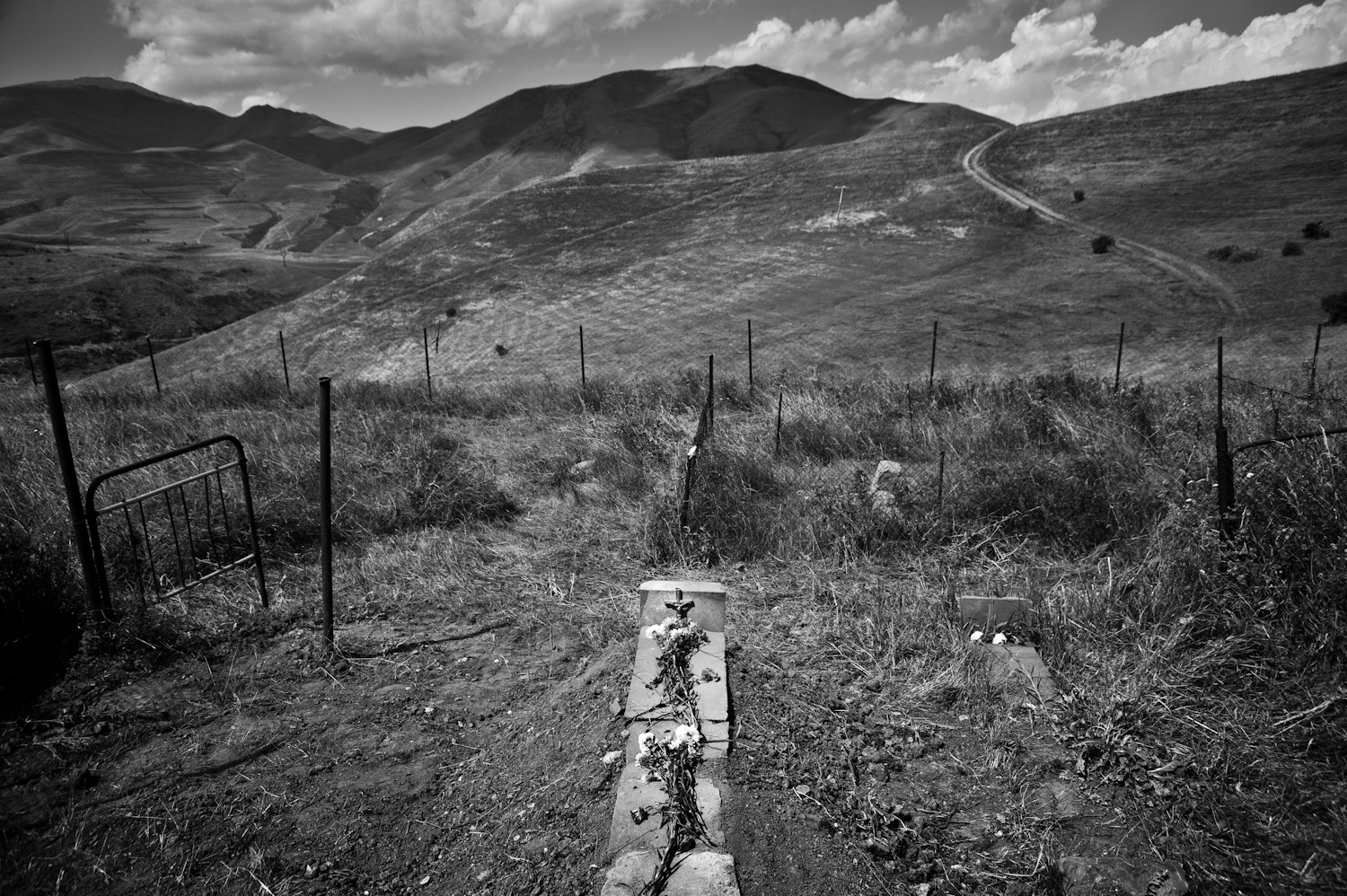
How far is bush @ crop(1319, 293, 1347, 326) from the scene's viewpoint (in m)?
21.0

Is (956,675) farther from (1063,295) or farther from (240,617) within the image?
(1063,295)

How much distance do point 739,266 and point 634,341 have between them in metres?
8.70

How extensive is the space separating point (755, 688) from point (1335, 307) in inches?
1034

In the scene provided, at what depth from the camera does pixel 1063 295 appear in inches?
1037

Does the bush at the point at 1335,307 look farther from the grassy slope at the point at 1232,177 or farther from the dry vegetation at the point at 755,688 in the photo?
the dry vegetation at the point at 755,688

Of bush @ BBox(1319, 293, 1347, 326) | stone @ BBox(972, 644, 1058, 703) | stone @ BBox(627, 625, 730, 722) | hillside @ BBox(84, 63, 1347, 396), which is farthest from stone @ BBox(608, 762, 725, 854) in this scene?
bush @ BBox(1319, 293, 1347, 326)

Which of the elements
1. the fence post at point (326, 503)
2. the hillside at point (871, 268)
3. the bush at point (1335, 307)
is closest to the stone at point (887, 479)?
the fence post at point (326, 503)

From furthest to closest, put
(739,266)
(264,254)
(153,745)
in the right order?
(264,254) → (739,266) → (153,745)

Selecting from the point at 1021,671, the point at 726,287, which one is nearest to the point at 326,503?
the point at 1021,671

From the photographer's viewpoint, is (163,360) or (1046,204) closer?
(163,360)

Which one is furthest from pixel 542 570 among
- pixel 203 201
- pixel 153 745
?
pixel 203 201

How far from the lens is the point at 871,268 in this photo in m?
31.1

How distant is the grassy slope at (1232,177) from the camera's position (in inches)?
953

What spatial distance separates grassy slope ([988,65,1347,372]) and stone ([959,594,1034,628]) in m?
19.7
